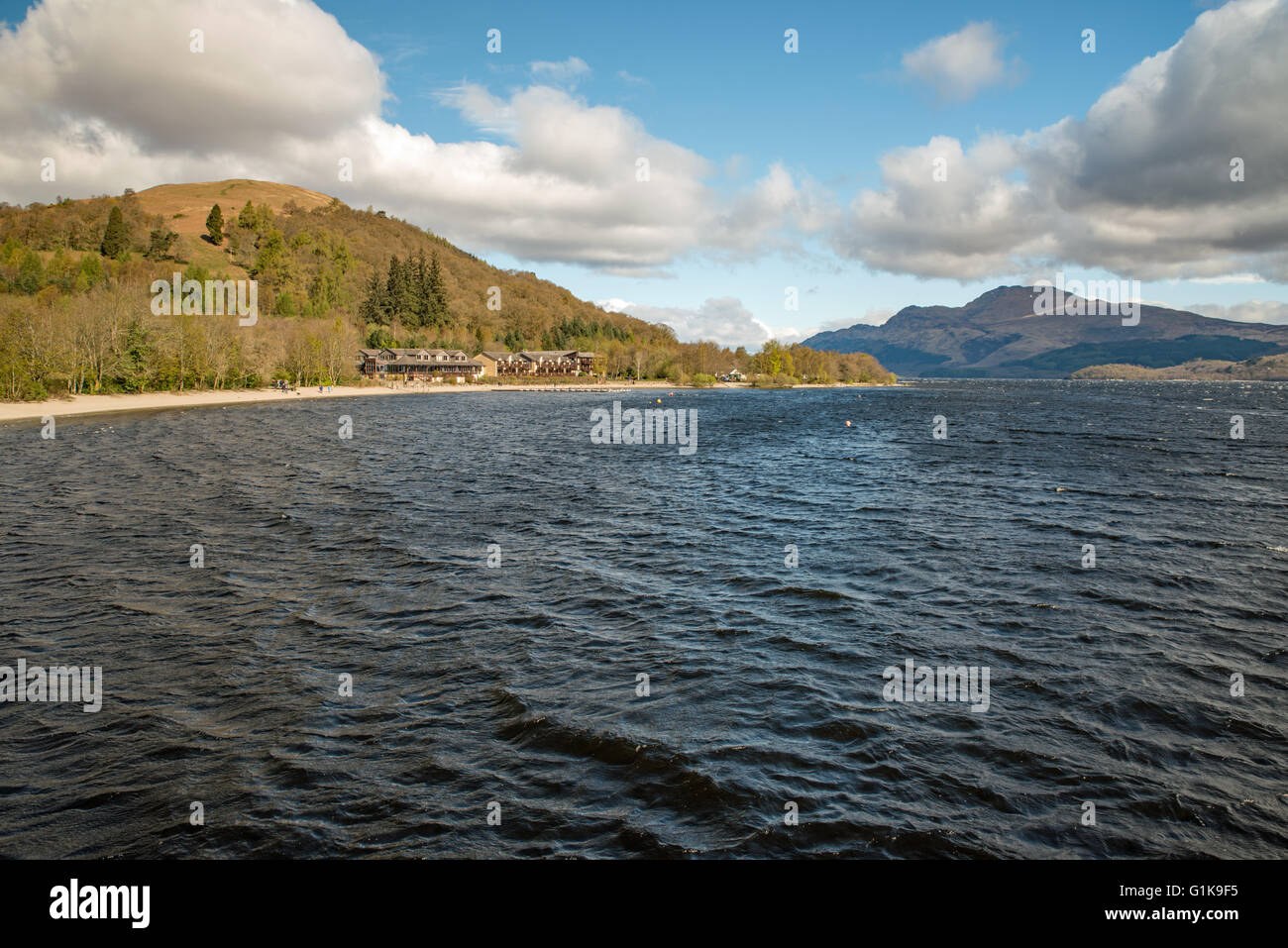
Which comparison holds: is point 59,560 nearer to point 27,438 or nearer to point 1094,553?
point 1094,553

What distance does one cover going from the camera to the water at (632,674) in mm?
9180

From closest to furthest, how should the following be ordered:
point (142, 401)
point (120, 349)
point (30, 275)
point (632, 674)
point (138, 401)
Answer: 1. point (632, 674)
2. point (138, 401)
3. point (142, 401)
4. point (120, 349)
5. point (30, 275)

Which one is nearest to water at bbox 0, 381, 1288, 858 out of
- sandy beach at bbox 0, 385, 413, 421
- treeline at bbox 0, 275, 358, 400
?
sandy beach at bbox 0, 385, 413, 421

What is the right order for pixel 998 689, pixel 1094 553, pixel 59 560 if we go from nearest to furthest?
pixel 998 689
pixel 59 560
pixel 1094 553

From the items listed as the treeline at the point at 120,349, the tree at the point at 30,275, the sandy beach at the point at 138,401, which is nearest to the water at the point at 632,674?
the sandy beach at the point at 138,401

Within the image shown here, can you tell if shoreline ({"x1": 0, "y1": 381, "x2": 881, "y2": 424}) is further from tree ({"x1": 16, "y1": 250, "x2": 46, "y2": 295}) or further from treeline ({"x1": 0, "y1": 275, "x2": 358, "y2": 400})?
tree ({"x1": 16, "y1": 250, "x2": 46, "y2": 295})

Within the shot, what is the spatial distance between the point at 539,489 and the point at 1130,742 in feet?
94.9

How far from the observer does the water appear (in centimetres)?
918

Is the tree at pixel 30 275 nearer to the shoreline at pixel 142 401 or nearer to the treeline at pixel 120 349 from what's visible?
the treeline at pixel 120 349

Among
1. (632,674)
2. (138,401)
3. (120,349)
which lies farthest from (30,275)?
(632,674)

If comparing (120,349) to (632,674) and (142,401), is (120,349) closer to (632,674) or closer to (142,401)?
(142,401)

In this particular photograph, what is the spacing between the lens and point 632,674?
13.9 m
